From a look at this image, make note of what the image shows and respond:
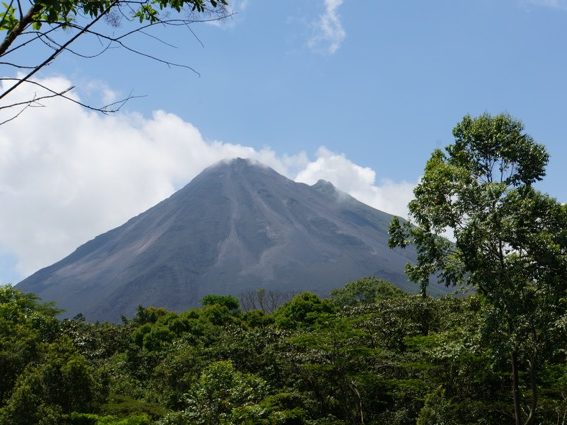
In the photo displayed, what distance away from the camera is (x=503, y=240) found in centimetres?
1204

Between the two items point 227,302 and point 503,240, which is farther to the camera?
point 227,302

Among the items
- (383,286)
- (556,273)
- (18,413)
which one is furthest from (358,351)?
(383,286)

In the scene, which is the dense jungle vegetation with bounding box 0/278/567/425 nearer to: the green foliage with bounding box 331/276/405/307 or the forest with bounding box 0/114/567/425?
the forest with bounding box 0/114/567/425

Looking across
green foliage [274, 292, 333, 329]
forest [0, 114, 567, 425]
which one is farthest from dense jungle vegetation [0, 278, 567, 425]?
green foliage [274, 292, 333, 329]

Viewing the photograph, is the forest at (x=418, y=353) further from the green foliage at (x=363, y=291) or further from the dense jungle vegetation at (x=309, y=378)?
the green foliage at (x=363, y=291)

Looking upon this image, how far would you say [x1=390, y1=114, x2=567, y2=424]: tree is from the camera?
11.6 metres

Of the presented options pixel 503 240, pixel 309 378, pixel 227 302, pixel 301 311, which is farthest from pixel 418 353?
pixel 227 302

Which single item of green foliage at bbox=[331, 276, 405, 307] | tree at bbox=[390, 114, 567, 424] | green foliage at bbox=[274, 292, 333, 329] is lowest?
green foliage at bbox=[331, 276, 405, 307]

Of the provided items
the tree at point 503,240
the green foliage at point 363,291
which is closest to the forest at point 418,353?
the tree at point 503,240

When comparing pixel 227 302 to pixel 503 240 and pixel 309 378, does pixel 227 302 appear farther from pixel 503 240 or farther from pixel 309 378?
pixel 503 240

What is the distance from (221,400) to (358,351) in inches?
250

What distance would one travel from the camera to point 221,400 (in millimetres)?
16203

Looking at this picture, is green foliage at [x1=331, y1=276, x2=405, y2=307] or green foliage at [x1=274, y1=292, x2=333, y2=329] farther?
green foliage at [x1=331, y1=276, x2=405, y2=307]

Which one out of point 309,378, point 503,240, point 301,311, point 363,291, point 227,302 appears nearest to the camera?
point 503,240
